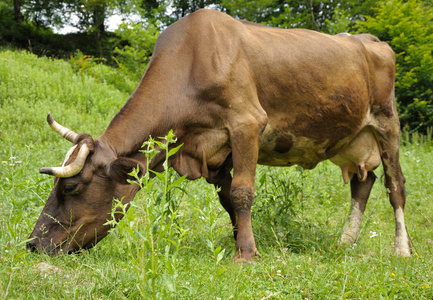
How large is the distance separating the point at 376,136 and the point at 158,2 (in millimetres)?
25170

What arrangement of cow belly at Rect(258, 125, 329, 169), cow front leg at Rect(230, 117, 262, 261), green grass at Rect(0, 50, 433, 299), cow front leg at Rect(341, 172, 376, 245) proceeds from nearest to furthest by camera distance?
green grass at Rect(0, 50, 433, 299)
cow front leg at Rect(230, 117, 262, 261)
cow belly at Rect(258, 125, 329, 169)
cow front leg at Rect(341, 172, 376, 245)

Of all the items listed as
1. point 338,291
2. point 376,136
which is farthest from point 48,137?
point 338,291

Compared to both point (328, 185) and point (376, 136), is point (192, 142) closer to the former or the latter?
point (376, 136)

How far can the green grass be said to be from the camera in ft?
7.48

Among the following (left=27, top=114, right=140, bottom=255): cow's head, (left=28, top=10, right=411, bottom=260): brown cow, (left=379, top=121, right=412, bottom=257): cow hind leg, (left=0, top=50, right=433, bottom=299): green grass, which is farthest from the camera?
(left=379, top=121, right=412, bottom=257): cow hind leg

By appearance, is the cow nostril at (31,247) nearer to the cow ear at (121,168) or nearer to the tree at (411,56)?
the cow ear at (121,168)

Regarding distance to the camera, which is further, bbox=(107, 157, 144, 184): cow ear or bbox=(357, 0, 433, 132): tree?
bbox=(357, 0, 433, 132): tree

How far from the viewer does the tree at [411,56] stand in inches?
567

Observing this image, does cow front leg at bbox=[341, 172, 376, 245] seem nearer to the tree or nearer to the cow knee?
the cow knee

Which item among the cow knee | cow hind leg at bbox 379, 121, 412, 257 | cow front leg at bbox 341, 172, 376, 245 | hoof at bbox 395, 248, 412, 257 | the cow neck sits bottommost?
hoof at bbox 395, 248, 412, 257

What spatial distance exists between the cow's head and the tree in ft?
42.1

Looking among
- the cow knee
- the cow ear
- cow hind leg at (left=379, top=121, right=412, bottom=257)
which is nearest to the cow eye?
the cow ear

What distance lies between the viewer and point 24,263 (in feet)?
Result: 8.92

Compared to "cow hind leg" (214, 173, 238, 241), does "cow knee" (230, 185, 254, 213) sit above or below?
above
